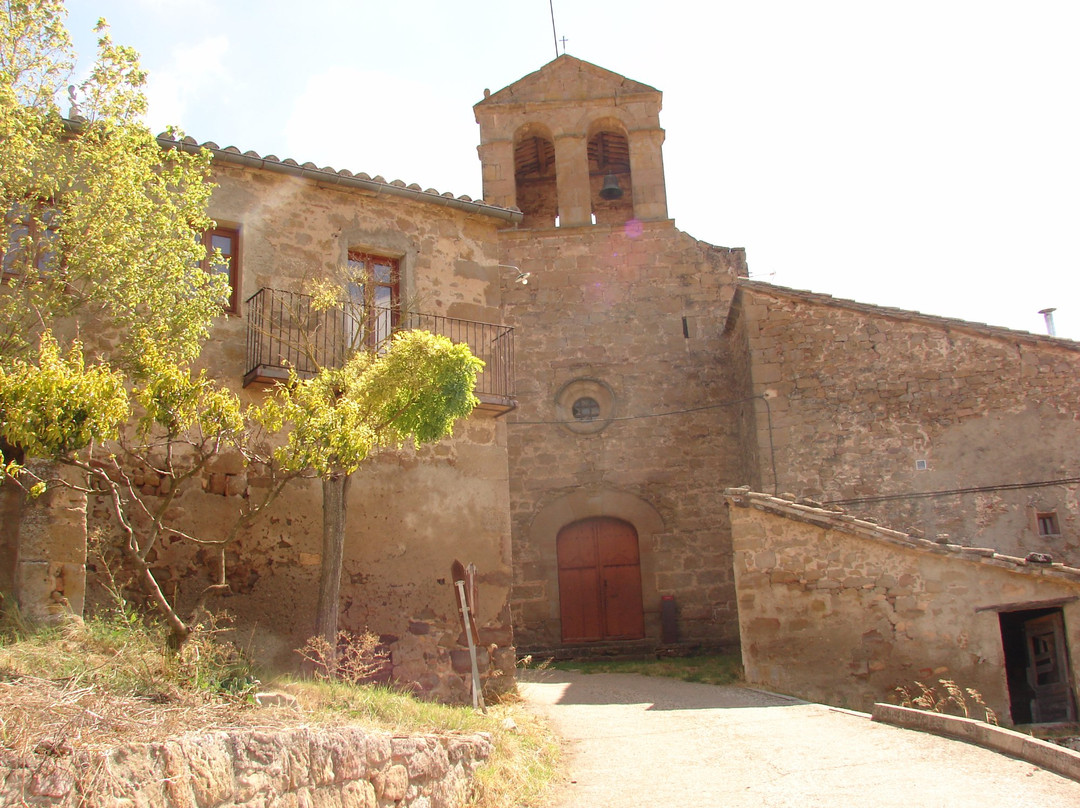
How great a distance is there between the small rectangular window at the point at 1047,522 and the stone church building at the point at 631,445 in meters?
0.03

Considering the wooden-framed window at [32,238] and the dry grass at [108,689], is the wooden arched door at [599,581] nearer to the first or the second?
the dry grass at [108,689]

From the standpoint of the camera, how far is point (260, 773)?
435 centimetres

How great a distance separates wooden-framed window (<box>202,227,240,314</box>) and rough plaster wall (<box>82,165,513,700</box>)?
99 millimetres

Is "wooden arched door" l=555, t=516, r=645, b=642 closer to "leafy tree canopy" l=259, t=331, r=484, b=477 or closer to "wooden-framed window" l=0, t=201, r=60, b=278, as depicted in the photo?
"leafy tree canopy" l=259, t=331, r=484, b=477

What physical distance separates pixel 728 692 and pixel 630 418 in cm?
654

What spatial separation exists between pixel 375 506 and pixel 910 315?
878 cm

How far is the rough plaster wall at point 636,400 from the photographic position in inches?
607

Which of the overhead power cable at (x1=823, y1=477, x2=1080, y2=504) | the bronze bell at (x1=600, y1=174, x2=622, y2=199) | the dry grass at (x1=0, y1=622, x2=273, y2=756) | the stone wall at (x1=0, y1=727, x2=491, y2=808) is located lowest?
the stone wall at (x1=0, y1=727, x2=491, y2=808)

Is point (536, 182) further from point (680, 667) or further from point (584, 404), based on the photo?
point (680, 667)

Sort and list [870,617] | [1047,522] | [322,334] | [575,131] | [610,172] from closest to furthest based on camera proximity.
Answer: [322,334]
[870,617]
[1047,522]
[575,131]
[610,172]

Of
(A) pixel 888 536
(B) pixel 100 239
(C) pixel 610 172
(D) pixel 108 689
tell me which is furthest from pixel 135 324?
(C) pixel 610 172

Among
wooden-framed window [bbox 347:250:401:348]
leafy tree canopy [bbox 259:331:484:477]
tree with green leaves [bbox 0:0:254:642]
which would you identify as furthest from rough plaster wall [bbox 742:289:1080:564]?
tree with green leaves [bbox 0:0:254:642]

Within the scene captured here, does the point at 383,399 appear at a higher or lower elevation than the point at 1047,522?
higher

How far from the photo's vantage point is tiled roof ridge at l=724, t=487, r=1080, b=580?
33.8ft
